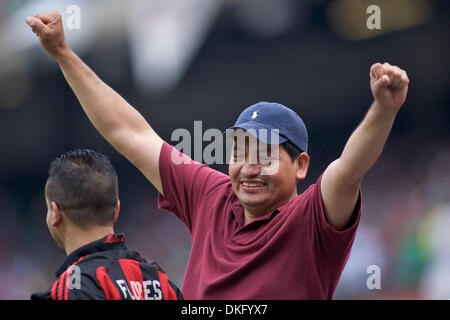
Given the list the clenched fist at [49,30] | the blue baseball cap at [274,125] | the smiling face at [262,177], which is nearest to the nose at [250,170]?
the smiling face at [262,177]

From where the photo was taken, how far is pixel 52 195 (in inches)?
80.7

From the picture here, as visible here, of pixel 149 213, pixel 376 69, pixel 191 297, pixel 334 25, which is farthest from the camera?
pixel 149 213

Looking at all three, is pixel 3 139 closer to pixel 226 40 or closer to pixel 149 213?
pixel 149 213

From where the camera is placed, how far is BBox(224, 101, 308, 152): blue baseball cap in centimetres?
231

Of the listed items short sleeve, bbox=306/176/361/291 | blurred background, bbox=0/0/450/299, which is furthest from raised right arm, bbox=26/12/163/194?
blurred background, bbox=0/0/450/299

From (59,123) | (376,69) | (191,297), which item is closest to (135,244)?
(59,123)

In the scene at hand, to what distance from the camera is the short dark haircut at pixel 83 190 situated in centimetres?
203

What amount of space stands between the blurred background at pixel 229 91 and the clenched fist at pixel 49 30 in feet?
12.6

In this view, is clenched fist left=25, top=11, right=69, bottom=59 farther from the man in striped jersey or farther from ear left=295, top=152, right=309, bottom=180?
ear left=295, top=152, right=309, bottom=180

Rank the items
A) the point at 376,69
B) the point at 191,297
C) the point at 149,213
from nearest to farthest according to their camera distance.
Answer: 1. the point at 376,69
2. the point at 191,297
3. the point at 149,213

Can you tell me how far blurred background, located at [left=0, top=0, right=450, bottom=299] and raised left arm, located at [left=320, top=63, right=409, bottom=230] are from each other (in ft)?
13.7

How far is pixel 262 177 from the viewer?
226 centimetres

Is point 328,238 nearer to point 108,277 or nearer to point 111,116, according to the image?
→ point 108,277

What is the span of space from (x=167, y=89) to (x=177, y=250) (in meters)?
1.65
